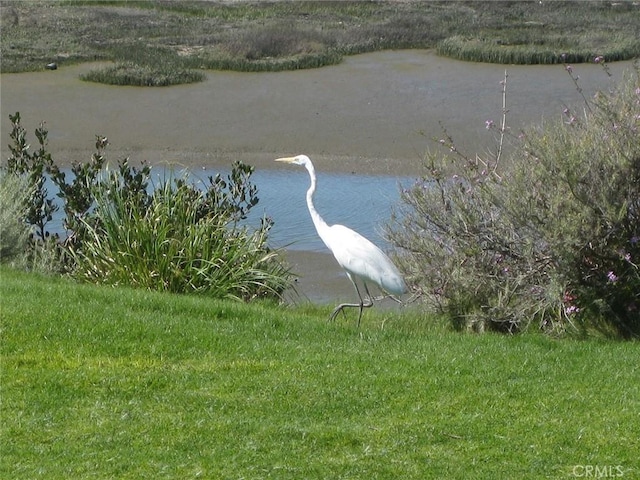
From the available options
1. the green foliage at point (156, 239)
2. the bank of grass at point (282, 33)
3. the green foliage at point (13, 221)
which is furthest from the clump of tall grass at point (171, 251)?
the bank of grass at point (282, 33)

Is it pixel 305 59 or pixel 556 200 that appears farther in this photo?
pixel 305 59

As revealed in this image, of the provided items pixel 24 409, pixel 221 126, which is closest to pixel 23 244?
pixel 24 409

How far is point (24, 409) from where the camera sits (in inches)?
265

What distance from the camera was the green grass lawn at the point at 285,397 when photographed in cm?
604

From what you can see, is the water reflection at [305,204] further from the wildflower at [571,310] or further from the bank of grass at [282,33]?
the bank of grass at [282,33]

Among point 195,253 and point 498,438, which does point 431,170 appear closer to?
point 195,253

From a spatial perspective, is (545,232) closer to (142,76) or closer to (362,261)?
(362,261)

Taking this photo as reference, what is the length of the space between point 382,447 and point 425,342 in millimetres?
2502

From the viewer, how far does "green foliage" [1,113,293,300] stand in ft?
35.8

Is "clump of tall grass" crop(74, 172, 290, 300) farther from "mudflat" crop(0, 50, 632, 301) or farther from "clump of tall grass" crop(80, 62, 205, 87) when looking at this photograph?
"clump of tall grass" crop(80, 62, 205, 87)

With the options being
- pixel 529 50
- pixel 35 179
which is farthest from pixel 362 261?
pixel 529 50

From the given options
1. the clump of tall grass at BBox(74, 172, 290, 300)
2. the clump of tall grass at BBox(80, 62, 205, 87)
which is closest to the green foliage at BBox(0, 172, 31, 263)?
the clump of tall grass at BBox(74, 172, 290, 300)

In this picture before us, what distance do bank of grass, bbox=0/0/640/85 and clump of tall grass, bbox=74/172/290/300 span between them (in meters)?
15.1

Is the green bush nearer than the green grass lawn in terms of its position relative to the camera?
No
